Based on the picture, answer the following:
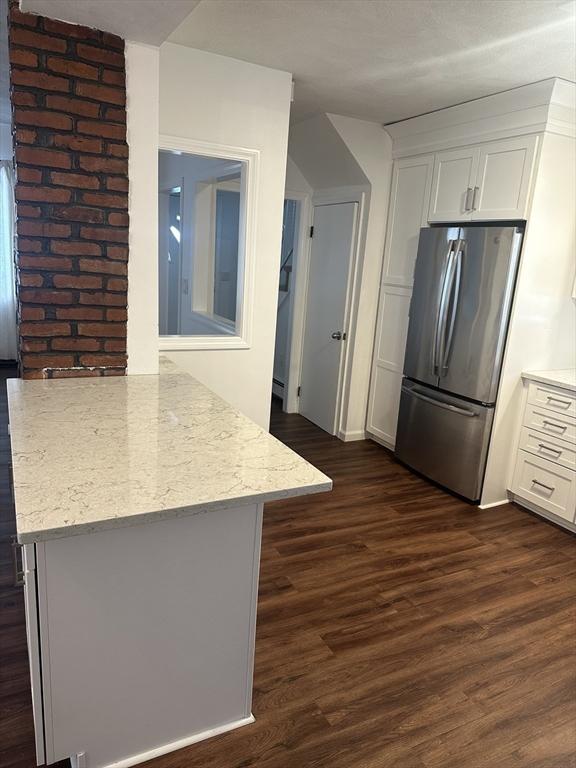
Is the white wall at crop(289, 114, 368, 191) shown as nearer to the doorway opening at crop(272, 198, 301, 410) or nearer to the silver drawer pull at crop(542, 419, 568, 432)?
the doorway opening at crop(272, 198, 301, 410)

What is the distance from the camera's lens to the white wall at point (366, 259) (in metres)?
4.09

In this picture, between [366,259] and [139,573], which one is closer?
[139,573]

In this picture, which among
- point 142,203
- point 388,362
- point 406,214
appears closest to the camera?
point 142,203

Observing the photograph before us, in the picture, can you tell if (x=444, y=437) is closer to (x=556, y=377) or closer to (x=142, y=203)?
(x=556, y=377)

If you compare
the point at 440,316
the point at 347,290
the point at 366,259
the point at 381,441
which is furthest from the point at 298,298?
the point at 440,316

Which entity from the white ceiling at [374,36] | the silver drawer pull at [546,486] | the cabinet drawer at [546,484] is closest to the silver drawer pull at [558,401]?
the cabinet drawer at [546,484]

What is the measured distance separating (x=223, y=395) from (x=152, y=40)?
75.5 inches

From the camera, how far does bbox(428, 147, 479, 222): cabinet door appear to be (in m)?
3.54

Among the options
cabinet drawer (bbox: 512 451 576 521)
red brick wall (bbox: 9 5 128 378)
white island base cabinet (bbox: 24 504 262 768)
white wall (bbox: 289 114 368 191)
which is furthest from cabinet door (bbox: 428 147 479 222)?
white island base cabinet (bbox: 24 504 262 768)

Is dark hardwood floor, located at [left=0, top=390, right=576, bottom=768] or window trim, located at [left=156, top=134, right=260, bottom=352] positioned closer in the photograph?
dark hardwood floor, located at [left=0, top=390, right=576, bottom=768]

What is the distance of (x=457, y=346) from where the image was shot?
3.55m

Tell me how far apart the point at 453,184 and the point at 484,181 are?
0.89 feet

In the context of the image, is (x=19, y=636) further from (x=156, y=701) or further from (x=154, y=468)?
(x=154, y=468)

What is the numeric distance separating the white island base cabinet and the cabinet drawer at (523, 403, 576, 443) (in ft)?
7.89
